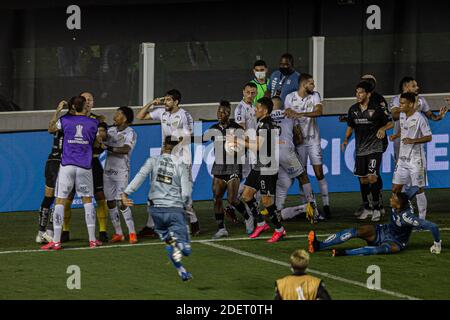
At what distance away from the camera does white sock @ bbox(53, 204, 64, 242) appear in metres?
17.1

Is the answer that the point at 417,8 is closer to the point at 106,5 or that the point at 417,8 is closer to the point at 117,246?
the point at 106,5

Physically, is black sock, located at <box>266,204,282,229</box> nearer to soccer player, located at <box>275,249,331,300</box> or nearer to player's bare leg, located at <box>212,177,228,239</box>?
player's bare leg, located at <box>212,177,228,239</box>

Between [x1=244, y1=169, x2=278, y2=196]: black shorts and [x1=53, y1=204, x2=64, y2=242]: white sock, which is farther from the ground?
[x1=244, y1=169, x2=278, y2=196]: black shorts

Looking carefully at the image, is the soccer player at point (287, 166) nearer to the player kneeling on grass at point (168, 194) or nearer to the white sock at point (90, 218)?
the white sock at point (90, 218)

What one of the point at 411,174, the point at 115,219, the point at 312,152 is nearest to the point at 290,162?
the point at 312,152

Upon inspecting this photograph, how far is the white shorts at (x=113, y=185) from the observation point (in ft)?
59.5

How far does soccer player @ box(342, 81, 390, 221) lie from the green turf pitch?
105 centimetres

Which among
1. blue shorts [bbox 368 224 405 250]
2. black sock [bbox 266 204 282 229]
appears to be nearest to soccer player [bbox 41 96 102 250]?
black sock [bbox 266 204 282 229]

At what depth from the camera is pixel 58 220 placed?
17125 mm

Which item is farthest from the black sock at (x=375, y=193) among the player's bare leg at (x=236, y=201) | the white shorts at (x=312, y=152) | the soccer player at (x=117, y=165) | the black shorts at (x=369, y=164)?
the soccer player at (x=117, y=165)

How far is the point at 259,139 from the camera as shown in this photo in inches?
696

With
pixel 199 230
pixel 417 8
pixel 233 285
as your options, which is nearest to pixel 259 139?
pixel 199 230

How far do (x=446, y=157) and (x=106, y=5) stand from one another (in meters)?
7.10

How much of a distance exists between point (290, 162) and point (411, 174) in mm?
1863
